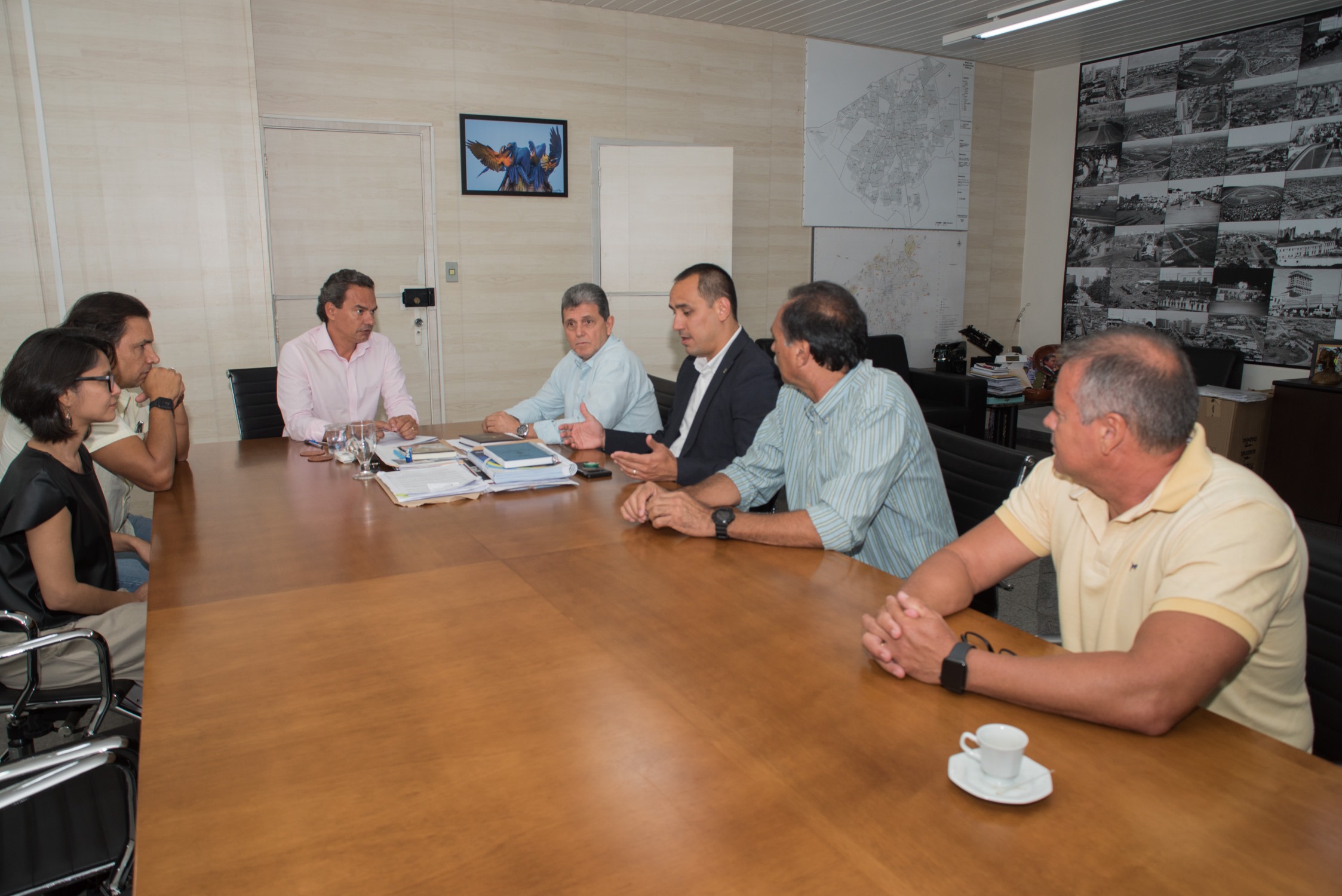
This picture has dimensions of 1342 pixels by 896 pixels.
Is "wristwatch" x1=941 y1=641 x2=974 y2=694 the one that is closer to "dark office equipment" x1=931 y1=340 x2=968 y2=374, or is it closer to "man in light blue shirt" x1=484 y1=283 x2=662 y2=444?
"man in light blue shirt" x1=484 y1=283 x2=662 y2=444

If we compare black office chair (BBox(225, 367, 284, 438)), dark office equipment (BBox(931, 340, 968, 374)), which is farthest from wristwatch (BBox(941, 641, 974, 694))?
dark office equipment (BBox(931, 340, 968, 374))

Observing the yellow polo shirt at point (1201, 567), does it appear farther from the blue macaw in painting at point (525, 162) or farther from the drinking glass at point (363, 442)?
the blue macaw in painting at point (525, 162)

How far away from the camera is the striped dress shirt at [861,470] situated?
85.1 inches

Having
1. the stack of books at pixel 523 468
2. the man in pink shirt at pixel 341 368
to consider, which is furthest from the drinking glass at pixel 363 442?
the man in pink shirt at pixel 341 368

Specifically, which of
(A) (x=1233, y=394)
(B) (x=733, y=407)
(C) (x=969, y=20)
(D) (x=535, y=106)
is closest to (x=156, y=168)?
(D) (x=535, y=106)

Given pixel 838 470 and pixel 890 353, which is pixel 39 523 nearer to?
pixel 838 470

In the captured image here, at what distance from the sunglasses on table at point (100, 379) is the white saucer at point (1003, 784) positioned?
2.32 m

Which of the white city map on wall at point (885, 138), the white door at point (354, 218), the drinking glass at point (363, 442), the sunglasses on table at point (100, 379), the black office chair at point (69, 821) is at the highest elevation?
the white city map on wall at point (885, 138)

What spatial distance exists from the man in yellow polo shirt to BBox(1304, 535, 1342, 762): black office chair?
76 millimetres

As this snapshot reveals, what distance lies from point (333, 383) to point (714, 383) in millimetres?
1843

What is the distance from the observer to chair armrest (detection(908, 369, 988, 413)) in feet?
21.2

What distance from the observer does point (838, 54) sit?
22.5 feet

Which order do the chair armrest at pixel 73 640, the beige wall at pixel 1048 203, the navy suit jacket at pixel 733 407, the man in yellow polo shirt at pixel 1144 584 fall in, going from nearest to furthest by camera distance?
1. the man in yellow polo shirt at pixel 1144 584
2. the chair armrest at pixel 73 640
3. the navy suit jacket at pixel 733 407
4. the beige wall at pixel 1048 203

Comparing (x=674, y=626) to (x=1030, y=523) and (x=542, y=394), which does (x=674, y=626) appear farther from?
(x=542, y=394)
